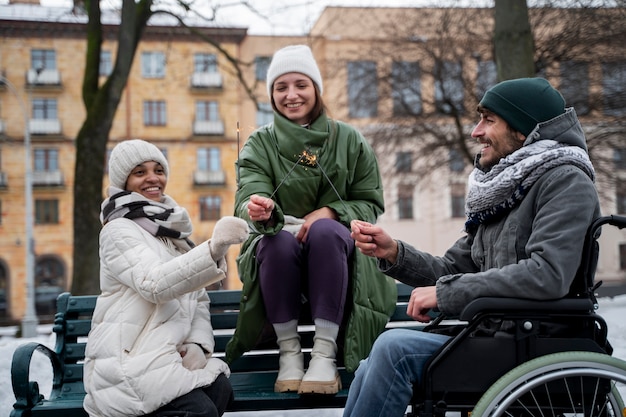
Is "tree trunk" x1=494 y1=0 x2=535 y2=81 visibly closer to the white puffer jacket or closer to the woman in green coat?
the woman in green coat

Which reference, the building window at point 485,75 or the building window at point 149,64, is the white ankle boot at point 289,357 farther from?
the building window at point 149,64

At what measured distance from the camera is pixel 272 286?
3.41 meters

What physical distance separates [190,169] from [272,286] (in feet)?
129

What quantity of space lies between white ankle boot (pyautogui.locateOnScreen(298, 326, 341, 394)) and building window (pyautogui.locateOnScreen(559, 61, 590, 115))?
1653 cm

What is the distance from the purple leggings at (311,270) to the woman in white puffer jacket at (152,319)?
1.03 feet

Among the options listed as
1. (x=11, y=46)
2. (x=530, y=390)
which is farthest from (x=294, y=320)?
(x=11, y=46)

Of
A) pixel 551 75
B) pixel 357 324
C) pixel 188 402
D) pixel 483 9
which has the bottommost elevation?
pixel 188 402

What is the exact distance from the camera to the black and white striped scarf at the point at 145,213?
3309 mm

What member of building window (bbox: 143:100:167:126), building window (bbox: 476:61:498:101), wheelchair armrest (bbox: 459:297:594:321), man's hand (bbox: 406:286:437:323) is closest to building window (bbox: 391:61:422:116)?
building window (bbox: 476:61:498:101)

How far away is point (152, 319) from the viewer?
311 cm

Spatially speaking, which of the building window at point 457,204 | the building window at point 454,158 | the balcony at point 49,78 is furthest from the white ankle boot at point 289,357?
the balcony at point 49,78

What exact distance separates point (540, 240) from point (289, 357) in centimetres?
154

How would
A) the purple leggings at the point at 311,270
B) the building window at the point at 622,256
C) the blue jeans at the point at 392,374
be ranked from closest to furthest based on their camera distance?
the blue jeans at the point at 392,374, the purple leggings at the point at 311,270, the building window at the point at 622,256

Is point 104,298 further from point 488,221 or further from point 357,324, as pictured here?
point 488,221
